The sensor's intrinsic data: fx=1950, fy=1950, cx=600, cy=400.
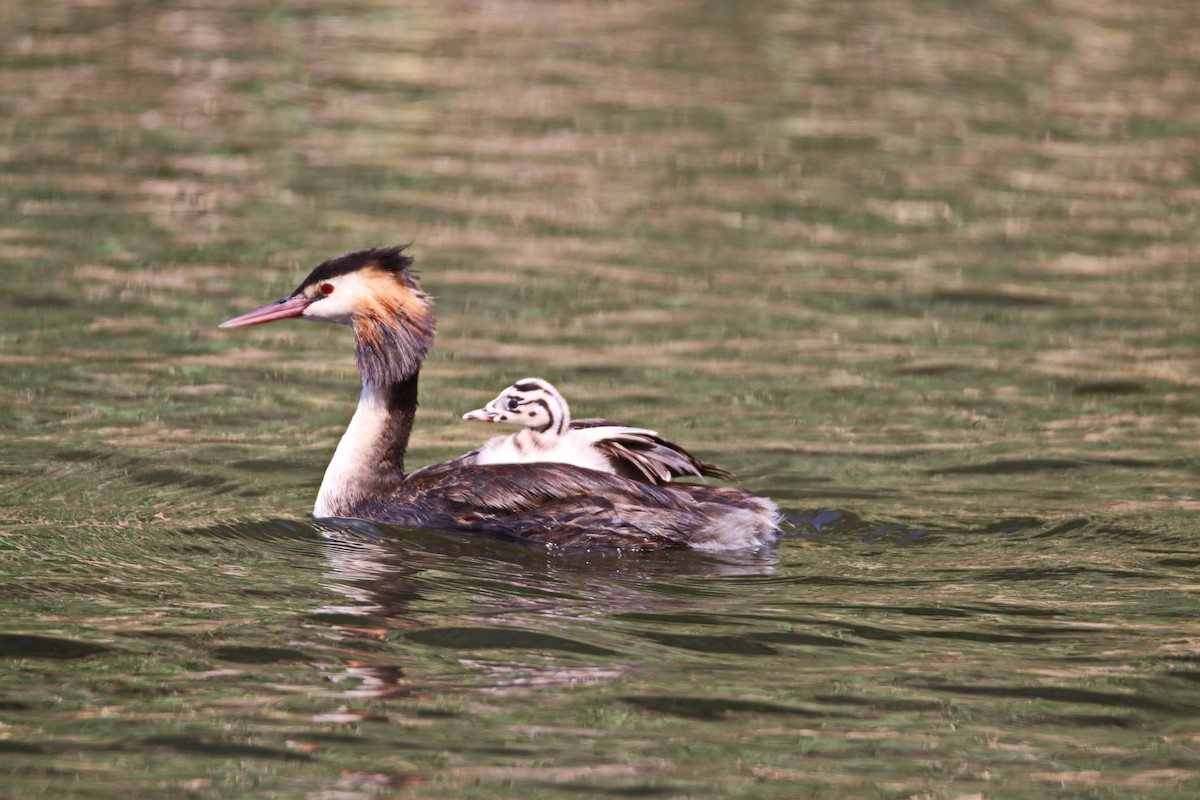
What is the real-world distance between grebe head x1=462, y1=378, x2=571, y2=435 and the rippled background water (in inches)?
27.1

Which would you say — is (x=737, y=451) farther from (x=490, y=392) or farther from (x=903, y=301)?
(x=903, y=301)

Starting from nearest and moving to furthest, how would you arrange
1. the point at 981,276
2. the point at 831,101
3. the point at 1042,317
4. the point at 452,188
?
the point at 1042,317
the point at 981,276
the point at 452,188
the point at 831,101

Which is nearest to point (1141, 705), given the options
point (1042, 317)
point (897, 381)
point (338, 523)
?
point (338, 523)

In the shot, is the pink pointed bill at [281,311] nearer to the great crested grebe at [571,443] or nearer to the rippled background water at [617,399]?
the rippled background water at [617,399]

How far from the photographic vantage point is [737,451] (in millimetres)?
10898

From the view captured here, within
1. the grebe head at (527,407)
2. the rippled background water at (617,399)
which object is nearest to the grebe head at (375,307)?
the grebe head at (527,407)

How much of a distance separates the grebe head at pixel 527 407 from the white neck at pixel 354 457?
26.7 inches

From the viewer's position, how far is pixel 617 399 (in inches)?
465

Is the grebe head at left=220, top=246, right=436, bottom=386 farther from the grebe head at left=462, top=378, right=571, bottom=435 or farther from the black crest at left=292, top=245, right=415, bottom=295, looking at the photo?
the grebe head at left=462, top=378, right=571, bottom=435

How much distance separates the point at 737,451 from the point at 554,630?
338 centimetres

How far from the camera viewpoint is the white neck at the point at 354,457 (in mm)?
9516

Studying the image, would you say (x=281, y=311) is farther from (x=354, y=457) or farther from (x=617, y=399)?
(x=617, y=399)

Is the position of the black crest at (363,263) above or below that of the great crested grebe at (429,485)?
above

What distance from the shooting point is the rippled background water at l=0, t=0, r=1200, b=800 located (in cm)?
676
